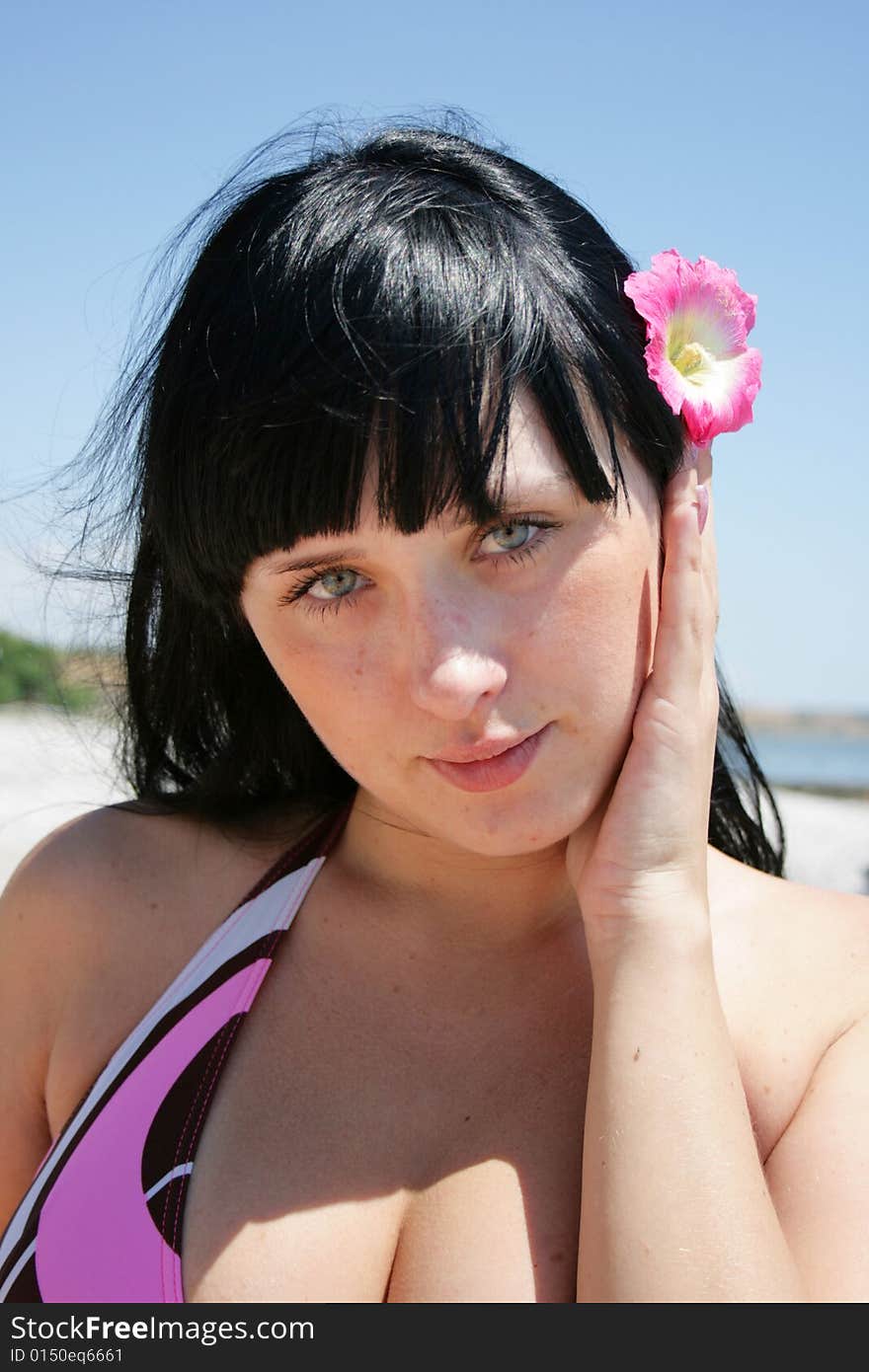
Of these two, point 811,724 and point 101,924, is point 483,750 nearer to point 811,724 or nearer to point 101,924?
point 101,924

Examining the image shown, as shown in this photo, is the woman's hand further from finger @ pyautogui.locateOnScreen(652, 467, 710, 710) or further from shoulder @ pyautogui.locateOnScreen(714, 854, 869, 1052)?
shoulder @ pyautogui.locateOnScreen(714, 854, 869, 1052)

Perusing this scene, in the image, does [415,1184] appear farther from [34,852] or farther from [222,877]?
[34,852]

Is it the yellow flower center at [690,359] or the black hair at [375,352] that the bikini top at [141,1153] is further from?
the yellow flower center at [690,359]

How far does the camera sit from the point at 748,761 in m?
2.59

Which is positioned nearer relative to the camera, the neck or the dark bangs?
the dark bangs

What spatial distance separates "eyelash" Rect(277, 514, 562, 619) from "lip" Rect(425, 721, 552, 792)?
24cm

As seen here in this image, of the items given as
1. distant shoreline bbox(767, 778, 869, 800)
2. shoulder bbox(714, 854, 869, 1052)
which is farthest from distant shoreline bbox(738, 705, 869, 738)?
shoulder bbox(714, 854, 869, 1052)

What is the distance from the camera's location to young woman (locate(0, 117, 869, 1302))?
5.42ft

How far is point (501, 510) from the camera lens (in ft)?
5.41

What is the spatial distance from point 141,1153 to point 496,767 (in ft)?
2.60

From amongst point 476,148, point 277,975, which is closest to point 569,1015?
point 277,975

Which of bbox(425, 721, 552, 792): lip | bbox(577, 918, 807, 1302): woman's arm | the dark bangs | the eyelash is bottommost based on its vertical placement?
bbox(577, 918, 807, 1302): woman's arm

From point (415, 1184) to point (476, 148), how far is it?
1.60 metres

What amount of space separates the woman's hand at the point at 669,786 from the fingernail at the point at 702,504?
7 cm
